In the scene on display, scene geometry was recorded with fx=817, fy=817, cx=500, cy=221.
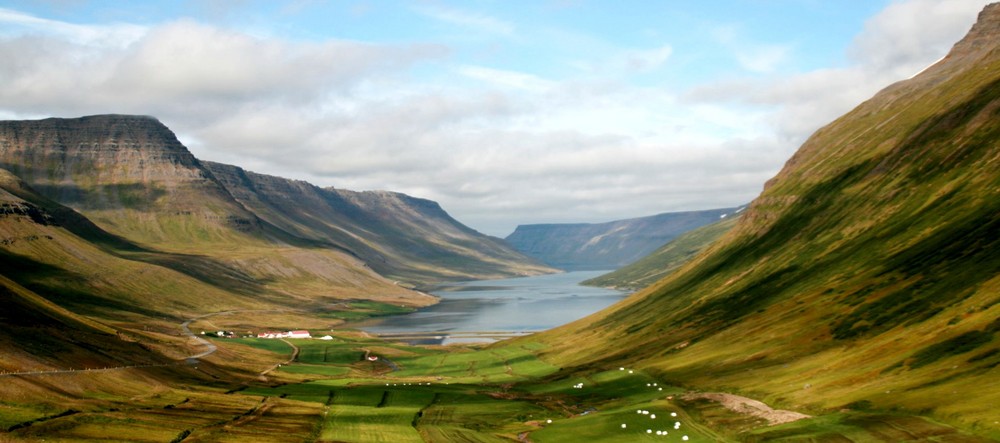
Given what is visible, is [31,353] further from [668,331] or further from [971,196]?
[971,196]

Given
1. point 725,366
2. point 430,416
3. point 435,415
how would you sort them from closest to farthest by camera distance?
point 430,416 → point 435,415 → point 725,366

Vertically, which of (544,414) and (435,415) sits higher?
(435,415)

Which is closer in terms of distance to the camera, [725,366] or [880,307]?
[880,307]

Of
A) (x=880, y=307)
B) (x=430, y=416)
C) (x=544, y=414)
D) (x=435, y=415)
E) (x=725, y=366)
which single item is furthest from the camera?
(x=725, y=366)

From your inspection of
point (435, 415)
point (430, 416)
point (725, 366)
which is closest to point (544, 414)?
point (435, 415)

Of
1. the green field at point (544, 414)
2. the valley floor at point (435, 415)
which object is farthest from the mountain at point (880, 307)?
the valley floor at point (435, 415)

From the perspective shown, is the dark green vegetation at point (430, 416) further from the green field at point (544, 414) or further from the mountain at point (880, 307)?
the mountain at point (880, 307)

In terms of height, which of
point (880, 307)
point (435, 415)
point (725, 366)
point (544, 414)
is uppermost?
point (880, 307)

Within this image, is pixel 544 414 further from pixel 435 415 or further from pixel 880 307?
pixel 880 307

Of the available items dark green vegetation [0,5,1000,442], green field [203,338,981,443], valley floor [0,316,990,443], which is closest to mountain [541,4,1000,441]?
dark green vegetation [0,5,1000,442]

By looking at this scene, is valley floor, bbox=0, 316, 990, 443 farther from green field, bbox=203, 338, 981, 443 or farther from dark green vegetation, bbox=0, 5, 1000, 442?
dark green vegetation, bbox=0, 5, 1000, 442
